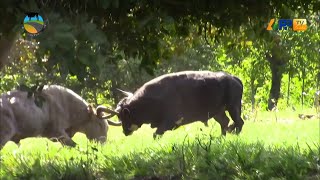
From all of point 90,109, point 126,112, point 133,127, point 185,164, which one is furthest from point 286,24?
point 90,109

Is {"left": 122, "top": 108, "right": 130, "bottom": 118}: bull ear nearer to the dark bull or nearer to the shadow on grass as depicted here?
the dark bull

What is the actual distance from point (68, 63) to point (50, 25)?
0.21 m

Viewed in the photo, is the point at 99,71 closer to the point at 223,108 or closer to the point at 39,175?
the point at 39,175

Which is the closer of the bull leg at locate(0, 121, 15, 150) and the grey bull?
the bull leg at locate(0, 121, 15, 150)

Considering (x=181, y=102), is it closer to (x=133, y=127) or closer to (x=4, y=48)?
(x=133, y=127)

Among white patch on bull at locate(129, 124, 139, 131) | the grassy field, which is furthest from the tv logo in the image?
white patch on bull at locate(129, 124, 139, 131)

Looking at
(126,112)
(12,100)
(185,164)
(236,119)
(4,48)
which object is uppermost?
(4,48)

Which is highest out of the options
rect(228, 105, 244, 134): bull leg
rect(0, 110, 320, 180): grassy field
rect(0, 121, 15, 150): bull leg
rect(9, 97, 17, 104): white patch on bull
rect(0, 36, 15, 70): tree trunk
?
rect(0, 36, 15, 70): tree trunk

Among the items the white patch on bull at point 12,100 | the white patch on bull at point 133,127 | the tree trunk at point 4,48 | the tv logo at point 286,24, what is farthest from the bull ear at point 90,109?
the tree trunk at point 4,48

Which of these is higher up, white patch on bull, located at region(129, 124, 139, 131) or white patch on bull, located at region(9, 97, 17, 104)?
white patch on bull, located at region(9, 97, 17, 104)

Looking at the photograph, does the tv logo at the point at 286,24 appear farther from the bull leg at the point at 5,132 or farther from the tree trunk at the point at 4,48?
the bull leg at the point at 5,132

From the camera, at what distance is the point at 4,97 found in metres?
12.2

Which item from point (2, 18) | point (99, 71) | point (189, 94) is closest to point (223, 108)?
point (189, 94)

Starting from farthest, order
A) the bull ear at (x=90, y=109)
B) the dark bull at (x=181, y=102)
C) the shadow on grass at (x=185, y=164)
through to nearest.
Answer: the bull ear at (x=90, y=109), the dark bull at (x=181, y=102), the shadow on grass at (x=185, y=164)
